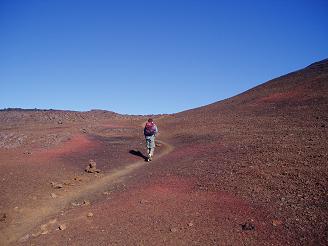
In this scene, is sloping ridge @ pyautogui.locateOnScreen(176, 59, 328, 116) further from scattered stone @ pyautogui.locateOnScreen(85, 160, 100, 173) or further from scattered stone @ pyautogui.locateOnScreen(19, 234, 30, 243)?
scattered stone @ pyautogui.locateOnScreen(19, 234, 30, 243)

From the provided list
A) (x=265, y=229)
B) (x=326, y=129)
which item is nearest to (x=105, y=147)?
(x=326, y=129)

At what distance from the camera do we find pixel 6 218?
1075 centimetres

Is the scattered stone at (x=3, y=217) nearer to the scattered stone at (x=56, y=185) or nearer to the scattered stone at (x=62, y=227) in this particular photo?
the scattered stone at (x=62, y=227)

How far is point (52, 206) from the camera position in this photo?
11.8 m

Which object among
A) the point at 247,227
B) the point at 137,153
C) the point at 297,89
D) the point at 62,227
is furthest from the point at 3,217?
the point at 297,89

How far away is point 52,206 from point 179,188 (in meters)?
4.08

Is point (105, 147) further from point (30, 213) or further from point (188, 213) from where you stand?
point (188, 213)

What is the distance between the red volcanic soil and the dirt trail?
0.10 ft

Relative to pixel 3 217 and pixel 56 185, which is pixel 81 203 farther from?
pixel 3 217

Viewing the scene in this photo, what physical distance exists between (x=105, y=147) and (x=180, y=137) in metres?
4.79

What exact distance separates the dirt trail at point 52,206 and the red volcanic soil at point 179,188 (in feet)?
0.10

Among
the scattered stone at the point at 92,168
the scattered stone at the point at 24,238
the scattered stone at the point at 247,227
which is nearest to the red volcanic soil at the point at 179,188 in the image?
the scattered stone at the point at 247,227

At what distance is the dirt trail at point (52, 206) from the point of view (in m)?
9.93

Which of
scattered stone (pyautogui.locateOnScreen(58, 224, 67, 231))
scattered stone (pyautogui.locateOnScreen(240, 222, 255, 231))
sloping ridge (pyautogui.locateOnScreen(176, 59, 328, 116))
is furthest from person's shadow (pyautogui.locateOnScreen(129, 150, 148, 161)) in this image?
sloping ridge (pyautogui.locateOnScreen(176, 59, 328, 116))
